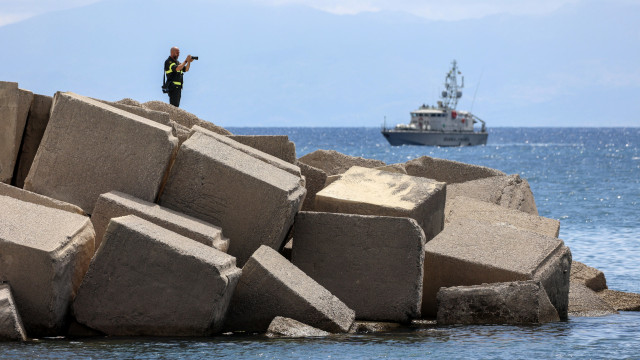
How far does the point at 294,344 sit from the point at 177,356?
82 cm

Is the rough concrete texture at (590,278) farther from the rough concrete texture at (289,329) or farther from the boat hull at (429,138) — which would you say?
the boat hull at (429,138)

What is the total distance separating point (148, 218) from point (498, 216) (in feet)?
13.1

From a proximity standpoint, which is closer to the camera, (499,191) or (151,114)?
(151,114)

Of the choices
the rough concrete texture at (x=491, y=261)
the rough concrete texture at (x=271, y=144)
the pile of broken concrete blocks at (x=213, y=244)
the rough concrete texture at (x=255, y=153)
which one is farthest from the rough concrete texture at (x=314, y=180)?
the rough concrete texture at (x=491, y=261)

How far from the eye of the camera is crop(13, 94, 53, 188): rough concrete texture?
760cm

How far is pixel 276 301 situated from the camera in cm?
629

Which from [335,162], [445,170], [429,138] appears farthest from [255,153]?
[429,138]

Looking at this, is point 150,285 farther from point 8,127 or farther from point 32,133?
point 32,133

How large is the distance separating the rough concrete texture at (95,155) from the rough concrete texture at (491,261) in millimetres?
2305

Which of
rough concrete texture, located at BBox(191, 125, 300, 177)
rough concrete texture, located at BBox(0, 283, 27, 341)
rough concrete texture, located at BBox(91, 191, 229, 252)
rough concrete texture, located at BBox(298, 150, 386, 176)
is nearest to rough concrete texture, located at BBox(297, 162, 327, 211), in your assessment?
rough concrete texture, located at BBox(191, 125, 300, 177)

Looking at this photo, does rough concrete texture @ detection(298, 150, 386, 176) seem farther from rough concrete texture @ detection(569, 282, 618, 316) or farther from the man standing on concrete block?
rough concrete texture @ detection(569, 282, 618, 316)

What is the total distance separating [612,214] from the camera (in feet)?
69.0

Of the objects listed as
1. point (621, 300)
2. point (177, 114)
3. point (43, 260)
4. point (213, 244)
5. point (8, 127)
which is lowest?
point (621, 300)

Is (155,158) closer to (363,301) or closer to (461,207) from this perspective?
(363,301)
